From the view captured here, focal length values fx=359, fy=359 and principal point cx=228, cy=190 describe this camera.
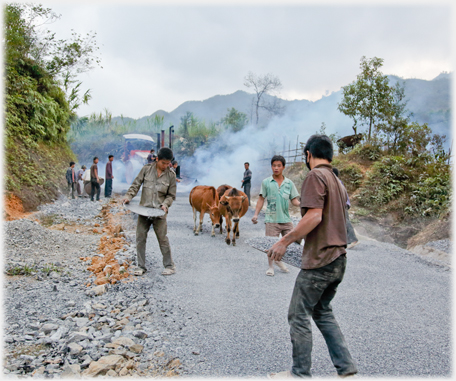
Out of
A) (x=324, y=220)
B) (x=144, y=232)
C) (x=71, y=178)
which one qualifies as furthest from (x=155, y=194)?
(x=71, y=178)

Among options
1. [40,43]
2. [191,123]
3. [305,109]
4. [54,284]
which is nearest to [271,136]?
[305,109]

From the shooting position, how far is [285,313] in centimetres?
447

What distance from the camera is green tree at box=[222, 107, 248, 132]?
41537 millimetres

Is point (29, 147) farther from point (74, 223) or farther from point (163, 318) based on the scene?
point (163, 318)

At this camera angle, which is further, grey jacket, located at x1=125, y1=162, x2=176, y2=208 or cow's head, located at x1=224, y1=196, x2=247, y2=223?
cow's head, located at x1=224, y1=196, x2=247, y2=223

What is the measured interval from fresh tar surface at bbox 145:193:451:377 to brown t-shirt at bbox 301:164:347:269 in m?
1.16

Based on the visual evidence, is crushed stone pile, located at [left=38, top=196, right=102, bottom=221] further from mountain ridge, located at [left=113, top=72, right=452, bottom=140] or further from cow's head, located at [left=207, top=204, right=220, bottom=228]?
mountain ridge, located at [left=113, top=72, right=452, bottom=140]

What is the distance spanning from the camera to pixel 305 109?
42656mm

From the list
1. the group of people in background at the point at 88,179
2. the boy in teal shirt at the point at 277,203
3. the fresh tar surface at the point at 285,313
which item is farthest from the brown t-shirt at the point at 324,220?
the group of people in background at the point at 88,179

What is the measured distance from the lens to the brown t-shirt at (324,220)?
9.25ft

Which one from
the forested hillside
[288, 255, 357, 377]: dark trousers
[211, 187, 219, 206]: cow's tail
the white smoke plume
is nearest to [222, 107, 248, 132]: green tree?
the white smoke plume

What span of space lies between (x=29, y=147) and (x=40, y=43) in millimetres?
8376

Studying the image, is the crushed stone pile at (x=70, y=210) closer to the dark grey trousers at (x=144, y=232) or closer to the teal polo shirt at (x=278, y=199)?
the dark grey trousers at (x=144, y=232)

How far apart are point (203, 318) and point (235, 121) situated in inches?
1540
